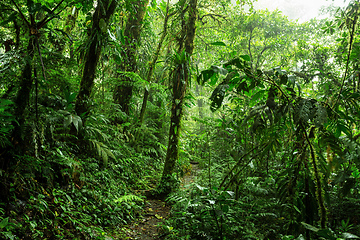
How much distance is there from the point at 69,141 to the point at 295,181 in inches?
141

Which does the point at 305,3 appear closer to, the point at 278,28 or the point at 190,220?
the point at 278,28

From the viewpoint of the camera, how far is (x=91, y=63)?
3.67 meters

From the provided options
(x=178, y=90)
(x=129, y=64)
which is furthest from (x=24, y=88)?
(x=129, y=64)

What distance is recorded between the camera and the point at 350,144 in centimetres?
129

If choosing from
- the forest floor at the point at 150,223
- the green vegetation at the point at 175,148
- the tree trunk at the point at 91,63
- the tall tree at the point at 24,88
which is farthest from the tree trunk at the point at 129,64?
the tall tree at the point at 24,88

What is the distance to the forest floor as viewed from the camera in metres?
3.13

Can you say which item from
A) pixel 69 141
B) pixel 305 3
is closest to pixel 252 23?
pixel 69 141

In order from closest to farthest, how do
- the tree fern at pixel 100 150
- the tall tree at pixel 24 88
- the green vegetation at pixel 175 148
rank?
the green vegetation at pixel 175 148 < the tall tree at pixel 24 88 < the tree fern at pixel 100 150

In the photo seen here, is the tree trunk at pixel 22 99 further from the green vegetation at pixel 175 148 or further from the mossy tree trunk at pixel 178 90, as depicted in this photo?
the mossy tree trunk at pixel 178 90

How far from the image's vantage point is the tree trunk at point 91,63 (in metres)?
3.57

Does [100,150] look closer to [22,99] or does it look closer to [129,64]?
[22,99]

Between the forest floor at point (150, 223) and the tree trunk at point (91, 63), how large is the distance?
2.03m

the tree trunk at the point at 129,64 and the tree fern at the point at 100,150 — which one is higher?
the tree trunk at the point at 129,64

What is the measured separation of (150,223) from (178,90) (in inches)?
111
